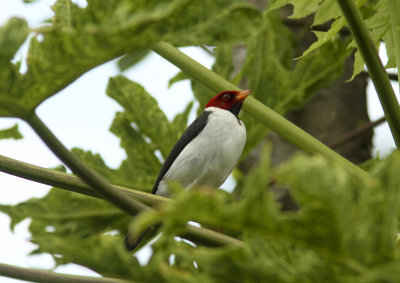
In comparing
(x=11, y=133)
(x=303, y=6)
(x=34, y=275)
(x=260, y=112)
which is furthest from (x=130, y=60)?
(x=34, y=275)

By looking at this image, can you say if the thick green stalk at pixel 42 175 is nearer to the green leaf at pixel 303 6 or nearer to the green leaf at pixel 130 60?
the green leaf at pixel 303 6

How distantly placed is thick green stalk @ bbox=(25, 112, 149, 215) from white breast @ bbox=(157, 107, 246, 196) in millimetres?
1803

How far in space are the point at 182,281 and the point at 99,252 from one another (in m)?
0.18

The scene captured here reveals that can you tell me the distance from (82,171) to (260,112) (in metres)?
0.89

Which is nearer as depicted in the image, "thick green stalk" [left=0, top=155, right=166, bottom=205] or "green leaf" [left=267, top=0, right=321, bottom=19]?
"thick green stalk" [left=0, top=155, right=166, bottom=205]

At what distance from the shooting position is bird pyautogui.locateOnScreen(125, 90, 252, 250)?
3172 millimetres

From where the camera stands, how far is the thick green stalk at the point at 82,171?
1355mm

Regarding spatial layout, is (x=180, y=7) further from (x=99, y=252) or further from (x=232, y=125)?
(x=232, y=125)

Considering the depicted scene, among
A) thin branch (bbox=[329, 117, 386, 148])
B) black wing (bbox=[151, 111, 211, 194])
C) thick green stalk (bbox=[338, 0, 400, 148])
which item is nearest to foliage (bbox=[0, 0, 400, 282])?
thick green stalk (bbox=[338, 0, 400, 148])

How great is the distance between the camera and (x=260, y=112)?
2.11m

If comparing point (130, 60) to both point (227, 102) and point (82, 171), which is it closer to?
point (227, 102)

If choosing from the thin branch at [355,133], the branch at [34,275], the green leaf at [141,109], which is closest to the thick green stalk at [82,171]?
the branch at [34,275]

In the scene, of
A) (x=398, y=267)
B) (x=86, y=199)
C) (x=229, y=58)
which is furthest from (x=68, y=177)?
(x=229, y=58)

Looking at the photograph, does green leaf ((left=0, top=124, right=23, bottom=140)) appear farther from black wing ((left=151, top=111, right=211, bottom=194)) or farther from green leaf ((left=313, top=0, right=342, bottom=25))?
green leaf ((left=313, top=0, right=342, bottom=25))
